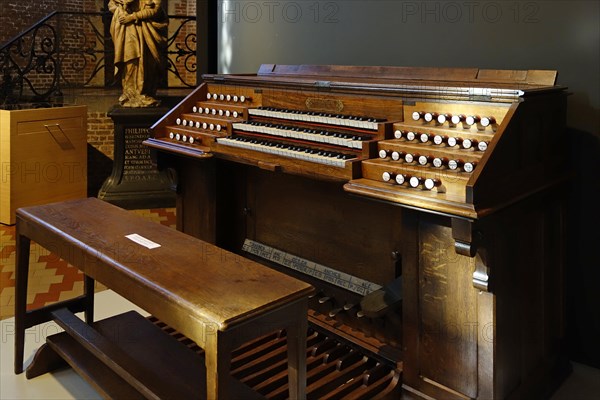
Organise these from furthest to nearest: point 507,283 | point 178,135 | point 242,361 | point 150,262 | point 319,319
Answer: point 178,135 < point 319,319 < point 242,361 < point 507,283 < point 150,262

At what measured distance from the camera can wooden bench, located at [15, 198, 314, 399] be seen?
2.00 m

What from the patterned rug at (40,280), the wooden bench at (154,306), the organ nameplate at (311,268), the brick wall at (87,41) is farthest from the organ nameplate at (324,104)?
the brick wall at (87,41)

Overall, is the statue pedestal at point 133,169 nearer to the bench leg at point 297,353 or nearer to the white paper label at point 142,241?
the white paper label at point 142,241

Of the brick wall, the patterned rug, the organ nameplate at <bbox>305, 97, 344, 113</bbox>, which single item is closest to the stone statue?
the brick wall

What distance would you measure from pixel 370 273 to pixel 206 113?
1513mm

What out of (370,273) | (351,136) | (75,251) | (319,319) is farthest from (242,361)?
(351,136)

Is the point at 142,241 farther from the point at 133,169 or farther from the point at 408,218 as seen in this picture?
the point at 133,169

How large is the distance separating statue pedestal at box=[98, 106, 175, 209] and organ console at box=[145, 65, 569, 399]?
3260 mm

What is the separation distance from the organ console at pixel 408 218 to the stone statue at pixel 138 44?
3.50 metres

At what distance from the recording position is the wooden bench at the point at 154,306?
200cm

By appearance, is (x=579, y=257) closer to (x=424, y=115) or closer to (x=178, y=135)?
(x=424, y=115)

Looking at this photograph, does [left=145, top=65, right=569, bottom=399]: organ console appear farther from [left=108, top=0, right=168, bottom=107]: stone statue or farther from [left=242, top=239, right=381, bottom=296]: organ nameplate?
[left=108, top=0, right=168, bottom=107]: stone statue

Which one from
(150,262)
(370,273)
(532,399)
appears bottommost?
(532,399)

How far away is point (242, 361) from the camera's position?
306cm
